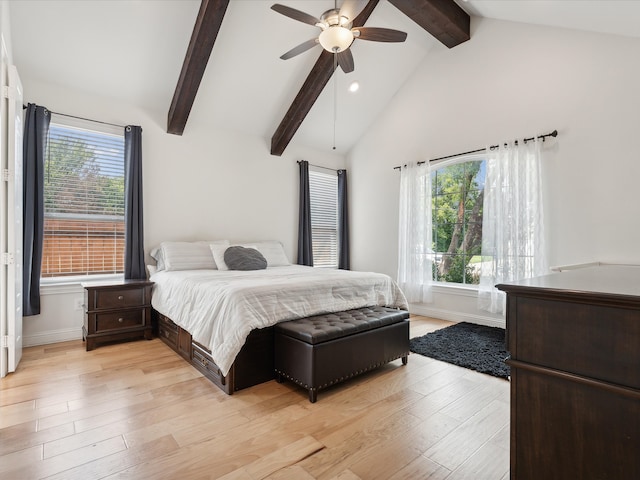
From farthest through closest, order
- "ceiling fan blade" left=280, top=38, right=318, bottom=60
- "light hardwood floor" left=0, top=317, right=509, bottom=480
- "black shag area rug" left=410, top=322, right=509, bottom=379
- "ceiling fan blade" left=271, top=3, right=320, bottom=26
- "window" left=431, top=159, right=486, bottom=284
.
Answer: "window" left=431, top=159, right=486, bottom=284 → "ceiling fan blade" left=280, top=38, right=318, bottom=60 → "black shag area rug" left=410, top=322, right=509, bottom=379 → "ceiling fan blade" left=271, top=3, right=320, bottom=26 → "light hardwood floor" left=0, top=317, right=509, bottom=480

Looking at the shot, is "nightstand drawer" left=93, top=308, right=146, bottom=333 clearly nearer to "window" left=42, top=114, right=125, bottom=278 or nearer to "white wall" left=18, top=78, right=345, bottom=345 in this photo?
"white wall" left=18, top=78, right=345, bottom=345

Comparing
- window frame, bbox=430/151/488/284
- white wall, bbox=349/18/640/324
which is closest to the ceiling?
white wall, bbox=349/18/640/324

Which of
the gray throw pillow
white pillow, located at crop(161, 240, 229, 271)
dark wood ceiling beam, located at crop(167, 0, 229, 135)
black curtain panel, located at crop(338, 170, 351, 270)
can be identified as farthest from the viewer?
black curtain panel, located at crop(338, 170, 351, 270)

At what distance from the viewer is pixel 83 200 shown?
3.73 metres

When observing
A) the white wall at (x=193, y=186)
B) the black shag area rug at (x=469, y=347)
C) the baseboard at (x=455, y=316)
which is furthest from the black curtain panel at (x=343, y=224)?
the black shag area rug at (x=469, y=347)

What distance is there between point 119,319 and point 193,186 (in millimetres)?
1855

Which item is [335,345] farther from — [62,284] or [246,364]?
[62,284]

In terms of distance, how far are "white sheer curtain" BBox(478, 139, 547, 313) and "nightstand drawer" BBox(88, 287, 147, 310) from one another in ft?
12.9

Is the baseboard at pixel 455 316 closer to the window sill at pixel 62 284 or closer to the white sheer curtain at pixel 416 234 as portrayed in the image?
the white sheer curtain at pixel 416 234

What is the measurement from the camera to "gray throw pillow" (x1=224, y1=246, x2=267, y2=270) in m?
3.95

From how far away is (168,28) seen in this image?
3.44 meters

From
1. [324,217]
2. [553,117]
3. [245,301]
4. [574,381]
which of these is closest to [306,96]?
[324,217]

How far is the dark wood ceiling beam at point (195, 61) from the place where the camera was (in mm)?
3180

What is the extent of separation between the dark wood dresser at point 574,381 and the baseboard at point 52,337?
413 centimetres
